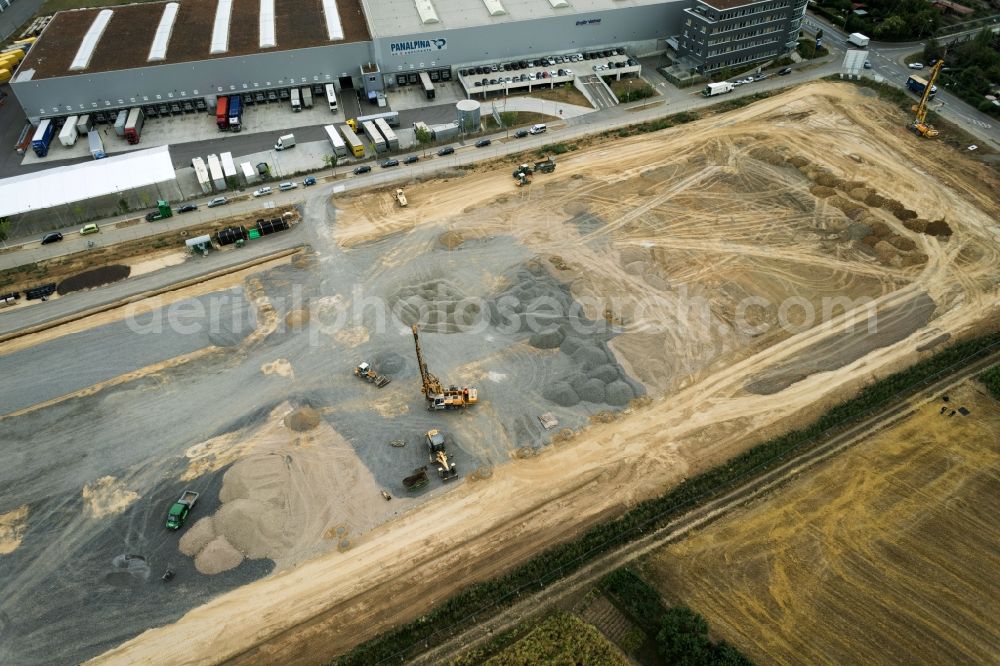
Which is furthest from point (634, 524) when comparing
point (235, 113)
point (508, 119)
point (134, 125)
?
point (134, 125)

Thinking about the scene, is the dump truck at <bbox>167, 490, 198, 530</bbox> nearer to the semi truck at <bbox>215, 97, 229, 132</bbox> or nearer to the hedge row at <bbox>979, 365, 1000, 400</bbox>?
the semi truck at <bbox>215, 97, 229, 132</bbox>

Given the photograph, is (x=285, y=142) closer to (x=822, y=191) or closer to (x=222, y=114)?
(x=222, y=114)

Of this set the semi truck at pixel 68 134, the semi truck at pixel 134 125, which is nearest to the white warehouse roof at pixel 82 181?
the semi truck at pixel 134 125

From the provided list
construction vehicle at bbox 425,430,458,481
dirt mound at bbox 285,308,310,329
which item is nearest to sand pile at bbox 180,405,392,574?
construction vehicle at bbox 425,430,458,481

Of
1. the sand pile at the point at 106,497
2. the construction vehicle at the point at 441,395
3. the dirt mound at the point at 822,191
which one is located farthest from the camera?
the dirt mound at the point at 822,191

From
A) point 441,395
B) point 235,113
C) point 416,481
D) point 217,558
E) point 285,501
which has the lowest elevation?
point 217,558

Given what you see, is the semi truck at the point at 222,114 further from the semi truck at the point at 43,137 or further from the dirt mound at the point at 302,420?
the dirt mound at the point at 302,420
